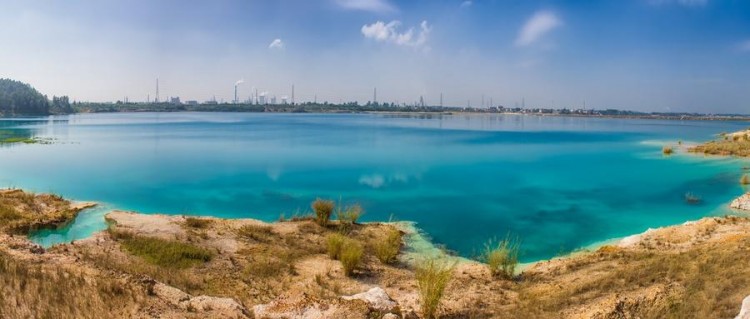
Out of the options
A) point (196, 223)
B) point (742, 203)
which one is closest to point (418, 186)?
point (196, 223)

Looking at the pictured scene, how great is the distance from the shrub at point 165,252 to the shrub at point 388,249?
438 cm

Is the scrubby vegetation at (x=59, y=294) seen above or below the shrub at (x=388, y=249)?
above

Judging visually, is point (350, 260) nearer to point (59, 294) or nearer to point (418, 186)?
point (59, 294)

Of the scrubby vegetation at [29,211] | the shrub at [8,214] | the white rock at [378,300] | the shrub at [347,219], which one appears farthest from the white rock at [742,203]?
the shrub at [8,214]

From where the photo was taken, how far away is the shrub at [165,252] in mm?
11312

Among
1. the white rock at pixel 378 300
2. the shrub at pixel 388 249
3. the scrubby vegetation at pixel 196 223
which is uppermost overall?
the white rock at pixel 378 300

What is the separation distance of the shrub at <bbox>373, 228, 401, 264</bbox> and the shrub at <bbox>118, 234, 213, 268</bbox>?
4.38m

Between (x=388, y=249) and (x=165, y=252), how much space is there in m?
5.73

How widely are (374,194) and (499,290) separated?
13.5m

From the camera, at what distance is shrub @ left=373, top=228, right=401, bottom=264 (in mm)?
12484

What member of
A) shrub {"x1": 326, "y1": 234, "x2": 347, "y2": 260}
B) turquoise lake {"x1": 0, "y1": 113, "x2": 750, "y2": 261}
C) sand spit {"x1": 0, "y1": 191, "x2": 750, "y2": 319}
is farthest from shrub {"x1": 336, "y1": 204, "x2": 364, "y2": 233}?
shrub {"x1": 326, "y1": 234, "x2": 347, "y2": 260}

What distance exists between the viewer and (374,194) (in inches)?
918

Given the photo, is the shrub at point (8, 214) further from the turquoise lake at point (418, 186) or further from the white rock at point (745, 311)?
the white rock at point (745, 311)

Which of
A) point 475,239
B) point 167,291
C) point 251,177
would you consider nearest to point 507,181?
point 475,239
